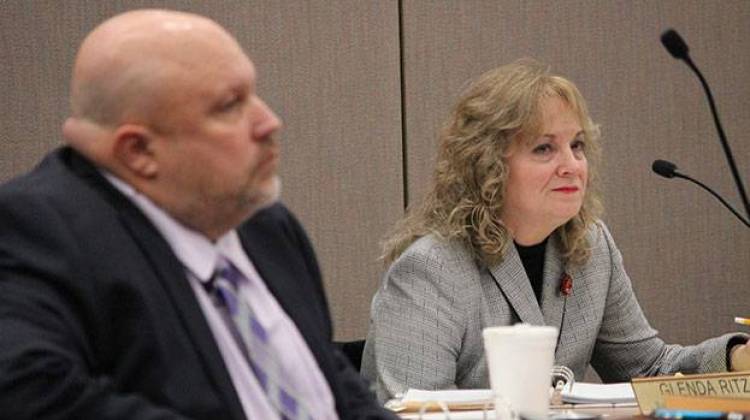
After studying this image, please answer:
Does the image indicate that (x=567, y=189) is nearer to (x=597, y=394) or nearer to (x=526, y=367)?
(x=597, y=394)

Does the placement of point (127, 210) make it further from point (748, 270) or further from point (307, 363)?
point (748, 270)

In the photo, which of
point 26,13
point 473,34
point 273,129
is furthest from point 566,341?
point 26,13

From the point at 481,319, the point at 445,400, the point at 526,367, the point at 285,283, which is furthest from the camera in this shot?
the point at 481,319

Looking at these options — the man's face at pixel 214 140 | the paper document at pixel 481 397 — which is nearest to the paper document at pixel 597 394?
the paper document at pixel 481 397

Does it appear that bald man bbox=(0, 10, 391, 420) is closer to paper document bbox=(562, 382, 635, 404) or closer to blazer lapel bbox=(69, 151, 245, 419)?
blazer lapel bbox=(69, 151, 245, 419)

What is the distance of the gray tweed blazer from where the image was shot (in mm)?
3010

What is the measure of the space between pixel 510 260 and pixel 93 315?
177 cm

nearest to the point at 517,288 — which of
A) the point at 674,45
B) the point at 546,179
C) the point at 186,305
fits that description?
the point at 546,179

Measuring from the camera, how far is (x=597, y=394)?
251 cm

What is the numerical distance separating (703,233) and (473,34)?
1103mm

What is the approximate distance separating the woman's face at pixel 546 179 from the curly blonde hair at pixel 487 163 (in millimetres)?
24

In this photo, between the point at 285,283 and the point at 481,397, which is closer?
the point at 285,283

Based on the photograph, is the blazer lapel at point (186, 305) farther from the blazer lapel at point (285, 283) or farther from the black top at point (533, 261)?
the black top at point (533, 261)

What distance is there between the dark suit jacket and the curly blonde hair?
163 centimetres
